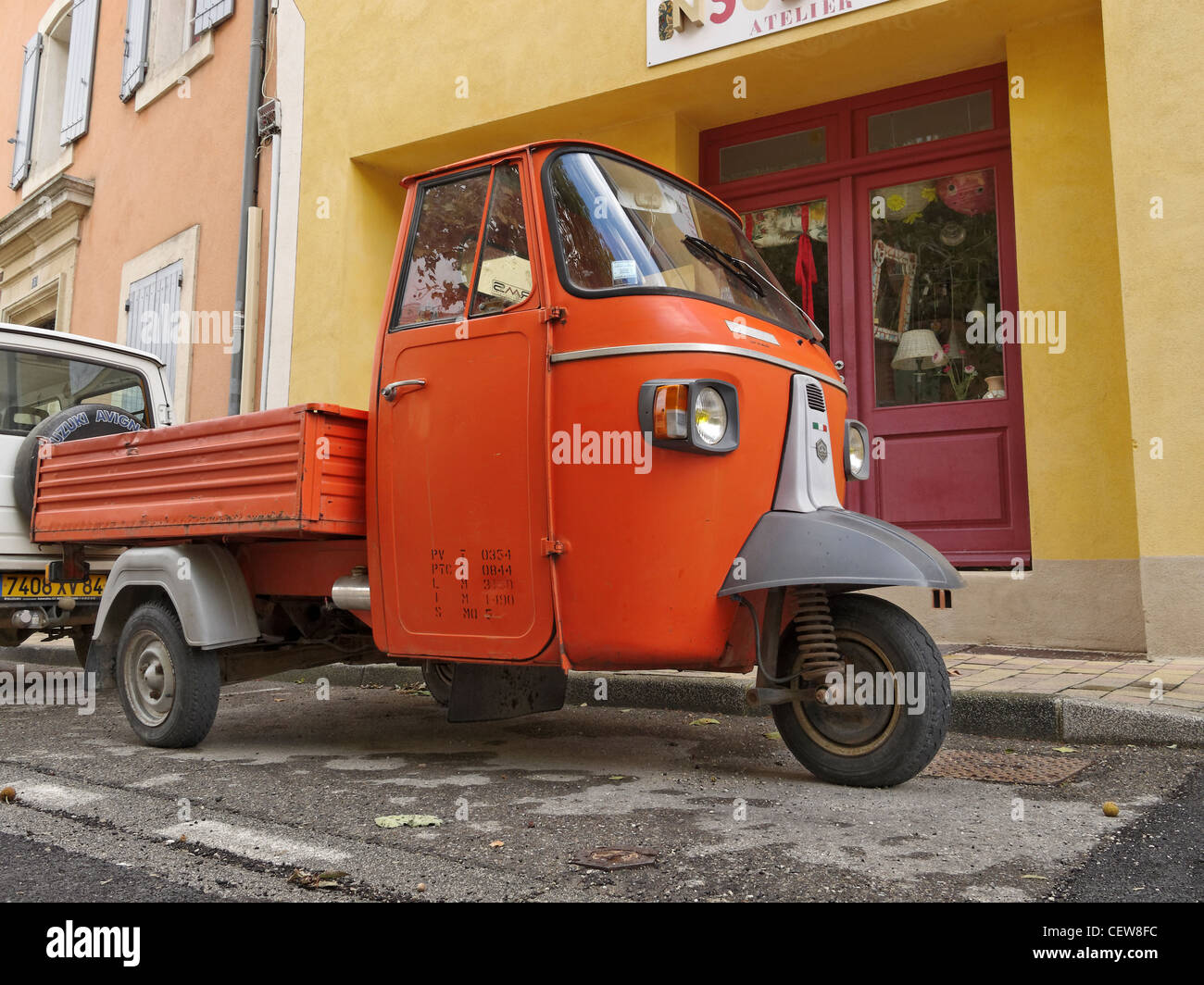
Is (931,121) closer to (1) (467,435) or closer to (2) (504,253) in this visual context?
(2) (504,253)

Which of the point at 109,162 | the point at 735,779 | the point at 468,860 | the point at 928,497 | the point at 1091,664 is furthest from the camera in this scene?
the point at 109,162

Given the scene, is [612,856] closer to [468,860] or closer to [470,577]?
[468,860]

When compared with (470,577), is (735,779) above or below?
below

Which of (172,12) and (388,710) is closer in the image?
(388,710)

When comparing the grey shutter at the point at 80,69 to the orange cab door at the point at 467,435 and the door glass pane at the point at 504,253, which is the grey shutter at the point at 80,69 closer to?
the orange cab door at the point at 467,435

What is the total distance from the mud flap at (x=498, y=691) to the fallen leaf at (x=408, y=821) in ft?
3.07

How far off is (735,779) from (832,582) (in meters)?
0.91

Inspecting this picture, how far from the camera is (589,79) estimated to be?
8.03 m

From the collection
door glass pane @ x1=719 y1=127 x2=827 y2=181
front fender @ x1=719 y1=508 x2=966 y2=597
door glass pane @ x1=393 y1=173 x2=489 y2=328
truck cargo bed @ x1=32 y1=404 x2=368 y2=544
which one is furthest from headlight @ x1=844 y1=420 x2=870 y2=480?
door glass pane @ x1=719 y1=127 x2=827 y2=181

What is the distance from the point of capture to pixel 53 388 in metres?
6.40

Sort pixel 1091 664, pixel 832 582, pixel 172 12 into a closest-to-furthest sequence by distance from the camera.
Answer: pixel 832 582, pixel 1091 664, pixel 172 12

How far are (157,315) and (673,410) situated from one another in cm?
1031
